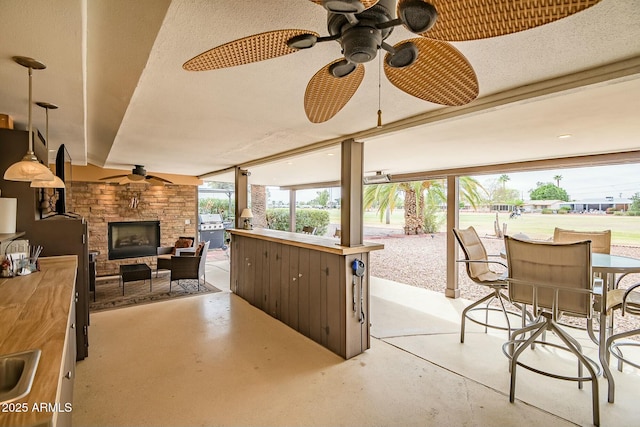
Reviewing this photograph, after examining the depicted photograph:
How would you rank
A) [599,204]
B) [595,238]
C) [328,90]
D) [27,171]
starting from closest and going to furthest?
[328,90], [27,171], [595,238], [599,204]

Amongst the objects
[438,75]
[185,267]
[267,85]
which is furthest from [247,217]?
[438,75]

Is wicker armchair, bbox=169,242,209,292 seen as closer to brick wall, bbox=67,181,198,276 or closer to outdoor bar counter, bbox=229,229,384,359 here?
outdoor bar counter, bbox=229,229,384,359

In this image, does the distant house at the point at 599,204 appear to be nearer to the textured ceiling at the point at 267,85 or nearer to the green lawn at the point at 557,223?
the green lawn at the point at 557,223

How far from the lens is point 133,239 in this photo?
22.0 ft

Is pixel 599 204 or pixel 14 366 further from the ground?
pixel 599 204

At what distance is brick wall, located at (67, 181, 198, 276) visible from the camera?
6211mm

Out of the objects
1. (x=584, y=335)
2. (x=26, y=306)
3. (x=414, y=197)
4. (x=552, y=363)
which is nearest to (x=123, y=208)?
(x=26, y=306)

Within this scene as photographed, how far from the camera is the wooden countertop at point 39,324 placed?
0.86m

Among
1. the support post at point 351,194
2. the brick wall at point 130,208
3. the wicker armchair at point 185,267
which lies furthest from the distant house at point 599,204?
the brick wall at point 130,208

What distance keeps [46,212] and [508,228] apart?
24.2 ft

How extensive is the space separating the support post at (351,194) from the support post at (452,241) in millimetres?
2711

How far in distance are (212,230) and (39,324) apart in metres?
8.19

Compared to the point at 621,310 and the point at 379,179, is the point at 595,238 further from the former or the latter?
the point at 379,179

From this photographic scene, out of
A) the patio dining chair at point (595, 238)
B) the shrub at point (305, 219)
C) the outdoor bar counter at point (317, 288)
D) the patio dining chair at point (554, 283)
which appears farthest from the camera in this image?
the shrub at point (305, 219)
